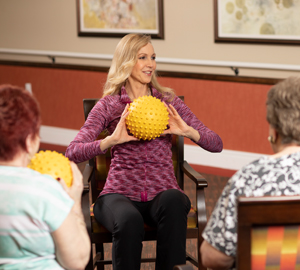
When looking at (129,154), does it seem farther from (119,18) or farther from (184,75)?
(119,18)

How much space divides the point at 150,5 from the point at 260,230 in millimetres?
4025

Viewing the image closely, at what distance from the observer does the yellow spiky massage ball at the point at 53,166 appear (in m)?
1.66

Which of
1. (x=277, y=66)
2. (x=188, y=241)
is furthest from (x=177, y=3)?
(x=188, y=241)

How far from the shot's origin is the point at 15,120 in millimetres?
1421

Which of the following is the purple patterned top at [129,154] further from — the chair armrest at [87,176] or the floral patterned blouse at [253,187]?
the floral patterned blouse at [253,187]

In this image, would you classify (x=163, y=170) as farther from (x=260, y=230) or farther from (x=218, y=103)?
(x=218, y=103)

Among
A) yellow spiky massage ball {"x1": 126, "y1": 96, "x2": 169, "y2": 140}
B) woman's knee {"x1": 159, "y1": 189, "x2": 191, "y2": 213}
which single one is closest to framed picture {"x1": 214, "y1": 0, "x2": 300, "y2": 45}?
yellow spiky massage ball {"x1": 126, "y1": 96, "x2": 169, "y2": 140}

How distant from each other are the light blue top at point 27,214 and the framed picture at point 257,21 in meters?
3.33

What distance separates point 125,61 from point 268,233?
1.69 meters

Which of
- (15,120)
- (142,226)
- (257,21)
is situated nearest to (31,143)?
(15,120)

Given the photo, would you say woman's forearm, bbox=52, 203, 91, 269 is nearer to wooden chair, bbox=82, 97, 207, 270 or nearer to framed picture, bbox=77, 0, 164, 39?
wooden chair, bbox=82, 97, 207, 270

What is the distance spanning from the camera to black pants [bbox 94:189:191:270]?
7.18 feet

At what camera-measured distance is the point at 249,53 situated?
4.44m

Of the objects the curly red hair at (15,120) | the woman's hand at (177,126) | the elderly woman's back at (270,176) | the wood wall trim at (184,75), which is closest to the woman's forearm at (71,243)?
the curly red hair at (15,120)
